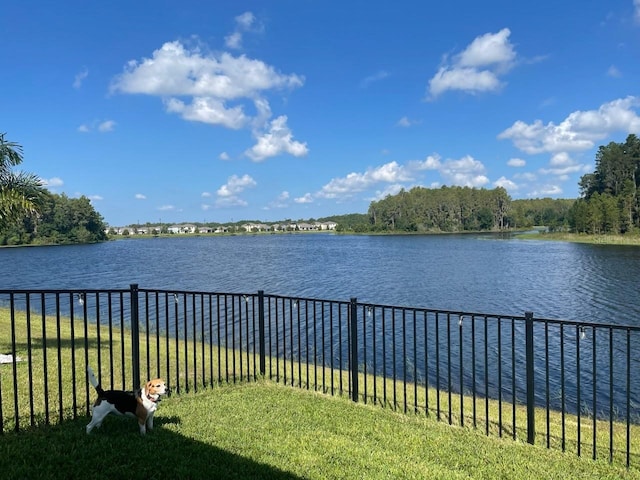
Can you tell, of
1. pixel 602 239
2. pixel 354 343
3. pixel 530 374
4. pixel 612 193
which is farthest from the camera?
pixel 612 193

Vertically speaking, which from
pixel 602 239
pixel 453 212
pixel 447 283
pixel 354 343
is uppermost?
pixel 453 212

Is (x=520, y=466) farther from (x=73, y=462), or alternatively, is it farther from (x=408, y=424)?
(x=73, y=462)

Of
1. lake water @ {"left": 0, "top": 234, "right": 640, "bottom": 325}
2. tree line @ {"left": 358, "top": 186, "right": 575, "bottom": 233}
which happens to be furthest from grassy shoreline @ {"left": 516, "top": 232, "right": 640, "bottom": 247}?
tree line @ {"left": 358, "top": 186, "right": 575, "bottom": 233}

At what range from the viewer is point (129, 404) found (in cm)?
436

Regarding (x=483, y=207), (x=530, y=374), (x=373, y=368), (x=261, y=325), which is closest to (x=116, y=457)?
(x=261, y=325)

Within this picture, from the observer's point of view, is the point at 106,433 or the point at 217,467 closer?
the point at 217,467

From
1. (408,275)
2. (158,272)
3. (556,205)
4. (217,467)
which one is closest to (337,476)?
(217,467)

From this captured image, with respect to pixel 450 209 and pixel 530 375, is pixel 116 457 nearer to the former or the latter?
pixel 530 375

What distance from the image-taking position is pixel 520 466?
414 cm

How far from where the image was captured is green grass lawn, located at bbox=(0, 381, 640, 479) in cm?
371

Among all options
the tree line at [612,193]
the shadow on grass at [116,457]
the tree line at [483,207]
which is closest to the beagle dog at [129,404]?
the shadow on grass at [116,457]

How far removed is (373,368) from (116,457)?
5.40 meters

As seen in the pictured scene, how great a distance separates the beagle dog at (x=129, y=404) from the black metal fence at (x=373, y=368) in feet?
1.44

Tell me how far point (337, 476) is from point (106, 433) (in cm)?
223
